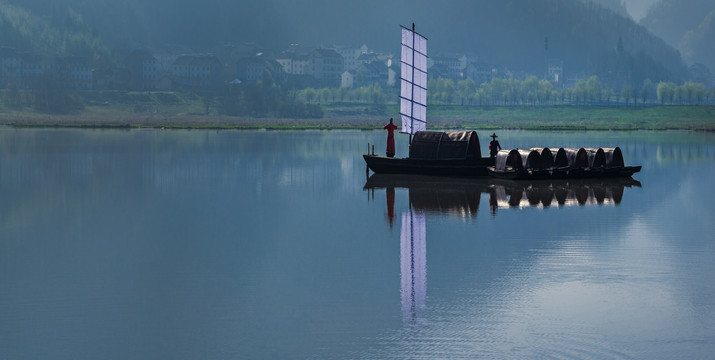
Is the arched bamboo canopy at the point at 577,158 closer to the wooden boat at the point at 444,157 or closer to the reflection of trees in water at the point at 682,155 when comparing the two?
the wooden boat at the point at 444,157

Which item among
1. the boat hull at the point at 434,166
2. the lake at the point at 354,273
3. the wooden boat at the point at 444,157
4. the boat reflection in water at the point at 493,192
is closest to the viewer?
the lake at the point at 354,273

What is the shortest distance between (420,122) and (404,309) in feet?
→ 129

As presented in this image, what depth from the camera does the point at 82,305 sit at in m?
17.1

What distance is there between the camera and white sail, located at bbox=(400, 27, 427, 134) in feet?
179

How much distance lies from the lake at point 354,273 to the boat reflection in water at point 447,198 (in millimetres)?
121

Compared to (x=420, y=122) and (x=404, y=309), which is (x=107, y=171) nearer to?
(x=420, y=122)

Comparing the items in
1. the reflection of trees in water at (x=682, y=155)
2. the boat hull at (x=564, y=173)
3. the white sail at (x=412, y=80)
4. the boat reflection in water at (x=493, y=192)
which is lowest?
the boat reflection in water at (x=493, y=192)

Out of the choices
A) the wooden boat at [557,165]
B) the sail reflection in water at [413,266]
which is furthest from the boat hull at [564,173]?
the sail reflection in water at [413,266]

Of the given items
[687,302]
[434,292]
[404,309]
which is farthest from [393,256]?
[687,302]

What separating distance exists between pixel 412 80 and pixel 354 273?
35528 mm

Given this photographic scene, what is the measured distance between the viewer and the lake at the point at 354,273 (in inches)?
588

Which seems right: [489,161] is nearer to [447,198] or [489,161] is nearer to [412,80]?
[412,80]

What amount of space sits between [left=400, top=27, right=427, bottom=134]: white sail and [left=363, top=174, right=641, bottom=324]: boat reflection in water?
6022 millimetres

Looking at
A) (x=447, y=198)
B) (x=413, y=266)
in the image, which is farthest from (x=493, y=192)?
(x=413, y=266)
